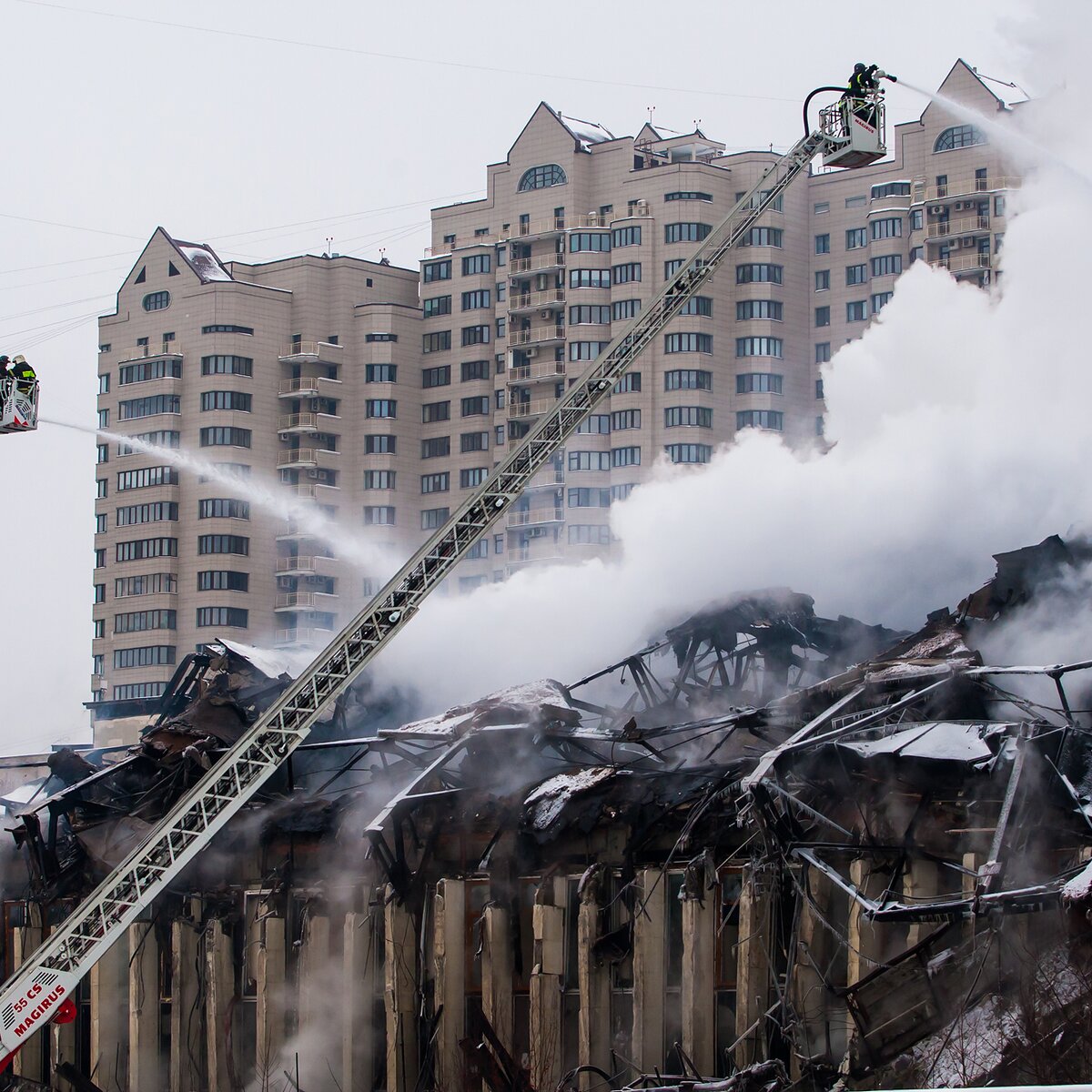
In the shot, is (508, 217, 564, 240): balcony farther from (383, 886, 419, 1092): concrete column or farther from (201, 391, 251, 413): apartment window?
(383, 886, 419, 1092): concrete column

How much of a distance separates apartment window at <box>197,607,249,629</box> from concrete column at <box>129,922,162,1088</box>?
2806 inches

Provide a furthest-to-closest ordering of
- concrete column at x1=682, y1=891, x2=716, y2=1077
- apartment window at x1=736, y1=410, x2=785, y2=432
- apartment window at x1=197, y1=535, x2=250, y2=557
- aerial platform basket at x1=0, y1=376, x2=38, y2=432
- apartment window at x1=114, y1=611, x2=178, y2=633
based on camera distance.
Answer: apartment window at x1=197, y1=535, x2=250, y2=557 < apartment window at x1=114, y1=611, x2=178, y2=633 < apartment window at x1=736, y1=410, x2=785, y2=432 < aerial platform basket at x1=0, y1=376, x2=38, y2=432 < concrete column at x1=682, y1=891, x2=716, y2=1077

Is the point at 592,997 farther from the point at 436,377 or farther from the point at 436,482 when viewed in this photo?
the point at 436,377

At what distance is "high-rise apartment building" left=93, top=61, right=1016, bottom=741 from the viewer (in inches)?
4707

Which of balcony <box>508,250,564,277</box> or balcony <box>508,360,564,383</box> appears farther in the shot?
balcony <box>508,250,564,277</box>

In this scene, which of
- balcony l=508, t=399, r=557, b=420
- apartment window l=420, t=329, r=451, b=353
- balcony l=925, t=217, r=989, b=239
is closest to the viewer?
balcony l=925, t=217, r=989, b=239

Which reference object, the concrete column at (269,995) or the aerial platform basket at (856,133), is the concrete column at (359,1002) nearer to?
the concrete column at (269,995)

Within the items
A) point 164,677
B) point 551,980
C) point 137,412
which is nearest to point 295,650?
point 551,980

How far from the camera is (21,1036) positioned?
41938mm

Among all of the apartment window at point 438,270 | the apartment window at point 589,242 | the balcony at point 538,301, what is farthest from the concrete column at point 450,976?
the apartment window at point 438,270

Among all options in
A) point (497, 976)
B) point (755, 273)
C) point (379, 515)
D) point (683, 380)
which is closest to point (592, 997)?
point (497, 976)

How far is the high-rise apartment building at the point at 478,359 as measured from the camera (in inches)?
4707

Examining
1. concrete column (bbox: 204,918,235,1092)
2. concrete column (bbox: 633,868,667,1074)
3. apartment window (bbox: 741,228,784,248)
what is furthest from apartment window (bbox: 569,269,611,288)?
concrete column (bbox: 633,868,667,1074)

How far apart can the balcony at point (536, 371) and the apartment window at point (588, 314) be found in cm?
321
